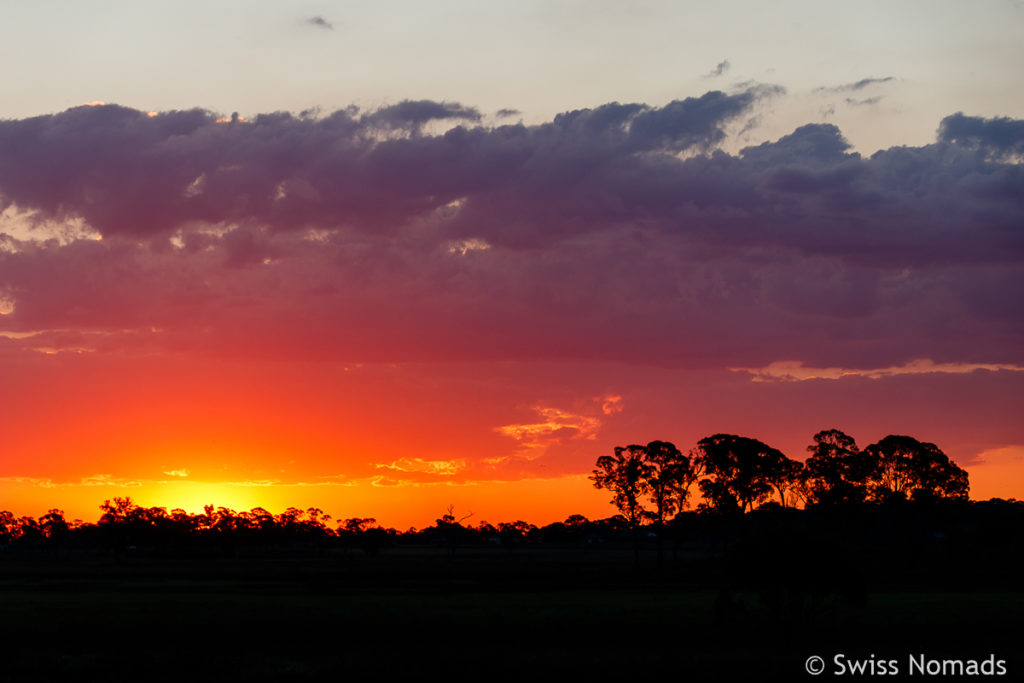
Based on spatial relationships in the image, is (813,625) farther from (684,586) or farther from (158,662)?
(684,586)

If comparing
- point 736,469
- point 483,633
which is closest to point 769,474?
point 736,469

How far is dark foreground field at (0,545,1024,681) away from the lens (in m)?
43.2

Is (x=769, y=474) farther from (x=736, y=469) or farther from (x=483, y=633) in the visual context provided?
(x=483, y=633)

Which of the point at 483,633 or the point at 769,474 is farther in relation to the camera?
the point at 769,474

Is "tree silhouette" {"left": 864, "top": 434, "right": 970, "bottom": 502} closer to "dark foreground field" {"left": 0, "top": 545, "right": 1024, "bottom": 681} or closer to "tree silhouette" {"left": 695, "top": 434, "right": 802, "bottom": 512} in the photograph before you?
"tree silhouette" {"left": 695, "top": 434, "right": 802, "bottom": 512}

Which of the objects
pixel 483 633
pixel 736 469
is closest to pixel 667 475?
pixel 736 469

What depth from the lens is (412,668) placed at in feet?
143

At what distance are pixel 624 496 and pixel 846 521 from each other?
40.0 meters

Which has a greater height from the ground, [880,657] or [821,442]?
[821,442]

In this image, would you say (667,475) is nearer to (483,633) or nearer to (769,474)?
(769,474)

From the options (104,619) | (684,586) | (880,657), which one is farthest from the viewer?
(684,586)

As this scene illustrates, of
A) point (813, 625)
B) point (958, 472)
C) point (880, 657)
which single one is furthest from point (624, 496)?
point (880, 657)

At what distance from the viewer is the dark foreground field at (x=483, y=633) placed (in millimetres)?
43156

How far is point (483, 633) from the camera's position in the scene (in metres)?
57.8
